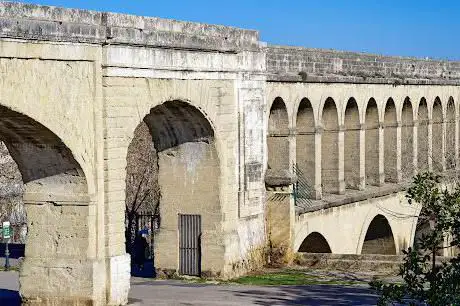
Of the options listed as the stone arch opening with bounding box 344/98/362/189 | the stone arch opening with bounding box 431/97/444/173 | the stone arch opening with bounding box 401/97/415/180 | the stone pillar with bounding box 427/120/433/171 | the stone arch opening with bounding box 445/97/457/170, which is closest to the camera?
the stone arch opening with bounding box 344/98/362/189

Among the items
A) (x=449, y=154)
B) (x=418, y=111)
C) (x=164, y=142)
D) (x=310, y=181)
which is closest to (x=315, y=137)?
(x=310, y=181)

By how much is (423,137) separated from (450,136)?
2732 millimetres

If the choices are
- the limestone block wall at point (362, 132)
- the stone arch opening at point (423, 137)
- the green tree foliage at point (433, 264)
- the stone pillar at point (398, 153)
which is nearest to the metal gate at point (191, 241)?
the limestone block wall at point (362, 132)

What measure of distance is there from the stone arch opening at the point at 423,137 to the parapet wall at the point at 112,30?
50.5ft

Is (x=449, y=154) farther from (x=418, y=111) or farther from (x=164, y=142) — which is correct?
(x=164, y=142)

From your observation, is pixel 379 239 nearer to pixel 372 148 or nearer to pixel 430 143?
pixel 372 148

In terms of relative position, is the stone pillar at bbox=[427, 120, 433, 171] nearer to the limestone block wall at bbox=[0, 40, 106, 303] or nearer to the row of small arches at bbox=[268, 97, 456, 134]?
the row of small arches at bbox=[268, 97, 456, 134]

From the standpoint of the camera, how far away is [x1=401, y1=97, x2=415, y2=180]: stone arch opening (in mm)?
34319

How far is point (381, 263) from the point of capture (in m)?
22.2

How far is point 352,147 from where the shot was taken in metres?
30.3

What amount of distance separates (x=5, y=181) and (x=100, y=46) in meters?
22.3

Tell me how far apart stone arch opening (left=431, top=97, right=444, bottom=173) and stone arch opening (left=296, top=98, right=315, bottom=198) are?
11.2m

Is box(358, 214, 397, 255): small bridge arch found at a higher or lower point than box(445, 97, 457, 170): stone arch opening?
lower

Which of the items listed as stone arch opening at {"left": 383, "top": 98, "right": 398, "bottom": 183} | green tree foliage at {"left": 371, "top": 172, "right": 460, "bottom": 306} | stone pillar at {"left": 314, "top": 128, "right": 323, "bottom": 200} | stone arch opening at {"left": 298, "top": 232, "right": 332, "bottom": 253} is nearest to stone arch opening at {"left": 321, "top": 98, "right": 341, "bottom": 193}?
stone pillar at {"left": 314, "top": 128, "right": 323, "bottom": 200}
